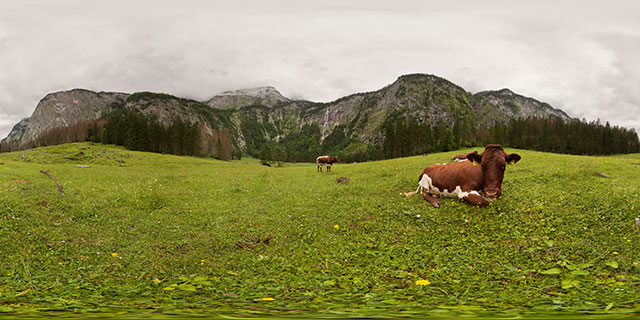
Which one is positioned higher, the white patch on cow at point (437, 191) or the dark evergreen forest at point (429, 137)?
the dark evergreen forest at point (429, 137)

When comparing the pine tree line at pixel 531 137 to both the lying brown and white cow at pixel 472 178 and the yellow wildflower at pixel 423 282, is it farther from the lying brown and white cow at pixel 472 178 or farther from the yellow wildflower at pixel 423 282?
the yellow wildflower at pixel 423 282

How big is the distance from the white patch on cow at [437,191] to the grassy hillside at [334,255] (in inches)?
16.2

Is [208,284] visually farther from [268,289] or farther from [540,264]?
[540,264]

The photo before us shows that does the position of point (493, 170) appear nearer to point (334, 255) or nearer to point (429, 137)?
point (334, 255)

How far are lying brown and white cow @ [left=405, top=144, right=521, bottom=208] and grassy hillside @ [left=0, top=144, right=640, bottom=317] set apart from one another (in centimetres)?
46

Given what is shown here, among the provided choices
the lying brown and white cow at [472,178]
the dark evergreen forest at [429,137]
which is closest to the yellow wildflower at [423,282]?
the lying brown and white cow at [472,178]

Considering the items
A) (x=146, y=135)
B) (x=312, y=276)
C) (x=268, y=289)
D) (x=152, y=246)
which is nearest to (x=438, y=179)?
(x=312, y=276)

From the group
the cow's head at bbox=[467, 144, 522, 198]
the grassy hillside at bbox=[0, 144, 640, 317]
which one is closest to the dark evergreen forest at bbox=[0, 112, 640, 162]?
the cow's head at bbox=[467, 144, 522, 198]

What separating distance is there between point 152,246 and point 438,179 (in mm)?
10752

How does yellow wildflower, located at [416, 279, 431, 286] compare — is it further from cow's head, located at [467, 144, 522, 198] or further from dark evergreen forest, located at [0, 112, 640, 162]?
dark evergreen forest, located at [0, 112, 640, 162]

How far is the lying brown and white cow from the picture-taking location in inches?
370

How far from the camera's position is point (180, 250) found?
7.85m

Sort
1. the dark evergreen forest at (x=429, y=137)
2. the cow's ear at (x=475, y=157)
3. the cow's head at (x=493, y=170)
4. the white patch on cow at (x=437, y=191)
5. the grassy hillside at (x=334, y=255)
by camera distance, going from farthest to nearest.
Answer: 1. the dark evergreen forest at (x=429, y=137)
2. the cow's ear at (x=475, y=157)
3. the white patch on cow at (x=437, y=191)
4. the cow's head at (x=493, y=170)
5. the grassy hillside at (x=334, y=255)

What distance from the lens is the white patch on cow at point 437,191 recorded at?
9.90 meters
